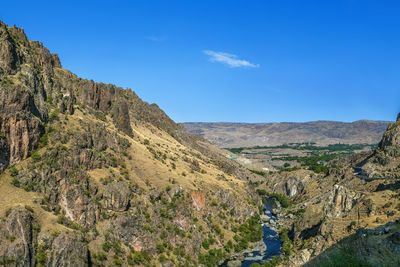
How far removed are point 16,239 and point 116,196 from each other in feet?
91.2

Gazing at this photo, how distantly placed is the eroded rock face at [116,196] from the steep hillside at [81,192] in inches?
10.5

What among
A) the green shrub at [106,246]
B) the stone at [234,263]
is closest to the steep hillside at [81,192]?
the green shrub at [106,246]

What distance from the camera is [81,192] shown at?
255ft

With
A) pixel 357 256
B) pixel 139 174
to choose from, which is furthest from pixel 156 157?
pixel 357 256

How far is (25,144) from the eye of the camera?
7488 cm

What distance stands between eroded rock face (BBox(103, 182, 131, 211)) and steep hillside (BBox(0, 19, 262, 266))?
27 centimetres

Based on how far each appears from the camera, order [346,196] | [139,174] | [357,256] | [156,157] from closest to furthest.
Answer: [357,256], [346,196], [139,174], [156,157]

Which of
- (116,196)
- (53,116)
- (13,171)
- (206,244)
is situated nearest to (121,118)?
(53,116)

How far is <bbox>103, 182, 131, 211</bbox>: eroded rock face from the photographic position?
271ft

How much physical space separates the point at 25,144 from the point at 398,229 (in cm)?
8314

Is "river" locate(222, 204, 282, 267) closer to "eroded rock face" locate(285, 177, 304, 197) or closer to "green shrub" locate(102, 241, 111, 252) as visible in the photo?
"green shrub" locate(102, 241, 111, 252)

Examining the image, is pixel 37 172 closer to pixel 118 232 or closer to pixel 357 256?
pixel 118 232

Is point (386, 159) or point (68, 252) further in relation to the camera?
point (386, 159)

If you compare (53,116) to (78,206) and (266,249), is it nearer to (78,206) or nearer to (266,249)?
(78,206)
